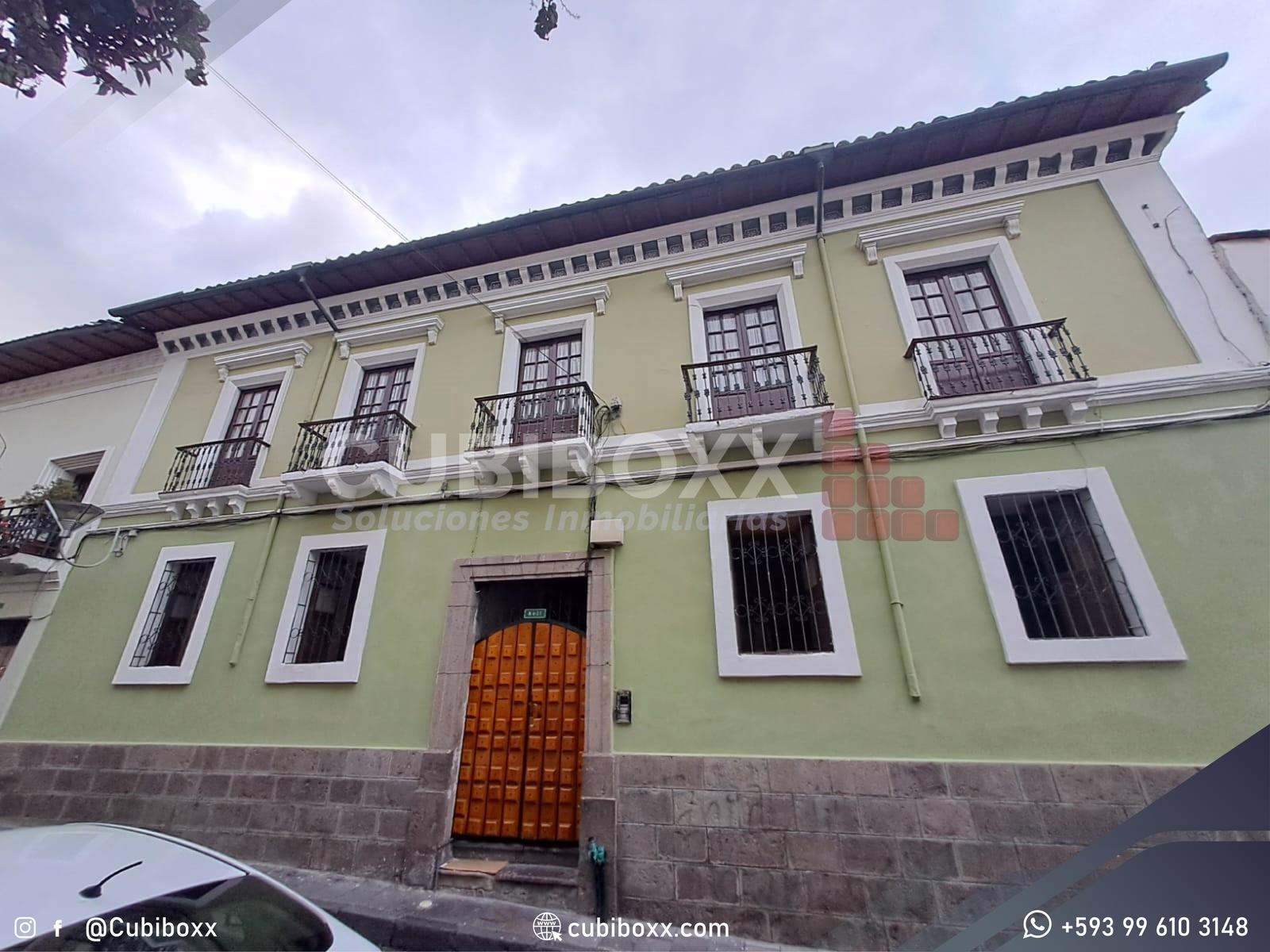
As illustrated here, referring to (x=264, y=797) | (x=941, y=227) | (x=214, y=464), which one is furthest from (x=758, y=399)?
(x=214, y=464)

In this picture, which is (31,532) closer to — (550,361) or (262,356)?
(262,356)

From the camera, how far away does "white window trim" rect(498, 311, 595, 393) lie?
7.12 metres

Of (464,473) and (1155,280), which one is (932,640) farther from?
(464,473)

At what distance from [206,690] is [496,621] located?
3808mm

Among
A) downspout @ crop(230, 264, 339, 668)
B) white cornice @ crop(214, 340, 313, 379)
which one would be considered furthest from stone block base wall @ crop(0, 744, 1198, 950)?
white cornice @ crop(214, 340, 313, 379)

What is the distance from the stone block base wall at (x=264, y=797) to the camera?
527 cm

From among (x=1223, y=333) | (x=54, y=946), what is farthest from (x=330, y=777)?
(x=1223, y=333)

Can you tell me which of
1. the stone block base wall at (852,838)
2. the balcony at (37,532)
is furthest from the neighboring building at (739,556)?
the balcony at (37,532)

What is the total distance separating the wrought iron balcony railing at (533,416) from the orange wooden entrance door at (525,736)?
7.98 feet

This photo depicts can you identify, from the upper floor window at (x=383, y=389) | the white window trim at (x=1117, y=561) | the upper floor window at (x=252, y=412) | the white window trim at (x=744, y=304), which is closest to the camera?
the white window trim at (x=1117, y=561)

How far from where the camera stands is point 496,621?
20.9 feet

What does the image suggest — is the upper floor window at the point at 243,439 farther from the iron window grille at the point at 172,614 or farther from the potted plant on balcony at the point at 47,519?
the potted plant on balcony at the point at 47,519

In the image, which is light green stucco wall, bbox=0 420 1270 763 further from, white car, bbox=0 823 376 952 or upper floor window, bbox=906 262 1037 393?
white car, bbox=0 823 376 952

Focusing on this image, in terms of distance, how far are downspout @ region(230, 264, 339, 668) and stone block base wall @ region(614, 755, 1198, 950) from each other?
212 inches
